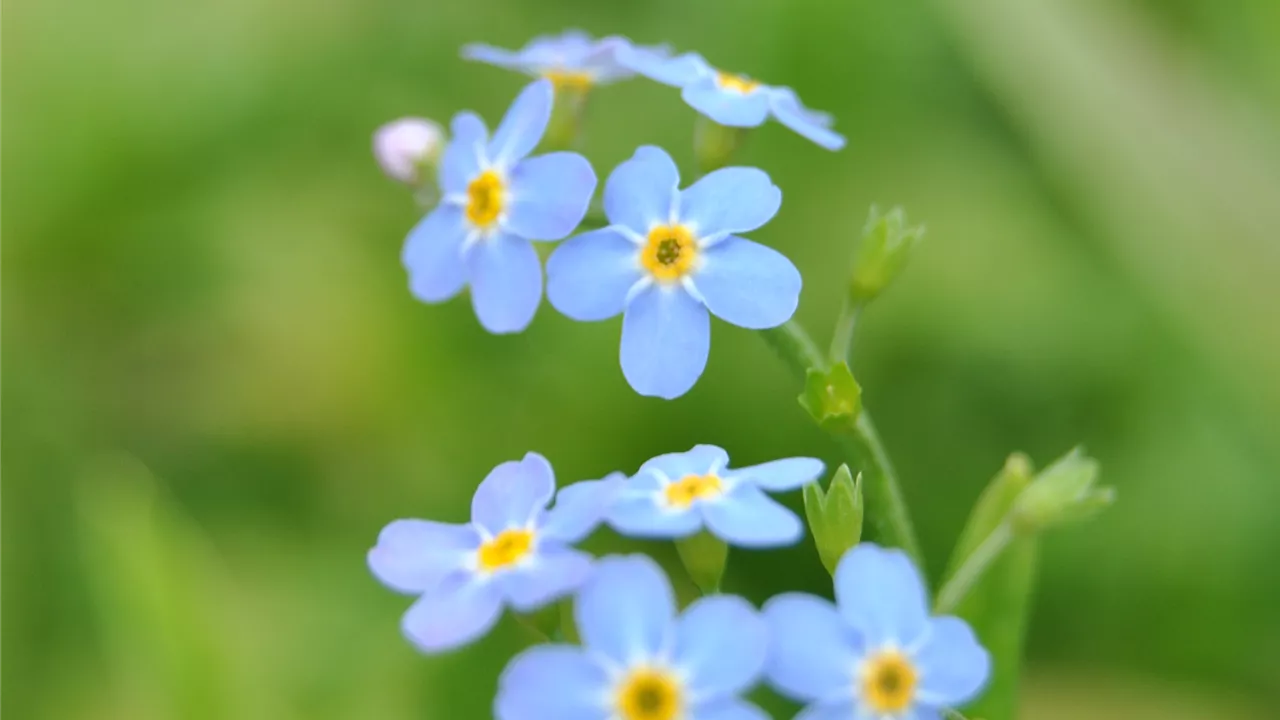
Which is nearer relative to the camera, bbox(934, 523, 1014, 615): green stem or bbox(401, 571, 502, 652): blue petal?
bbox(401, 571, 502, 652): blue petal

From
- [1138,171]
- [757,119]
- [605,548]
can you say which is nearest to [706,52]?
[1138,171]

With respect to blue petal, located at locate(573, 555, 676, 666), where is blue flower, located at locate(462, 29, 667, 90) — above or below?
above

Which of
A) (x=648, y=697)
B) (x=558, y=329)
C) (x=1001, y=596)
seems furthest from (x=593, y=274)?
(x=558, y=329)

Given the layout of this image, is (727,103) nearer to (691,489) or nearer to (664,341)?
(664,341)

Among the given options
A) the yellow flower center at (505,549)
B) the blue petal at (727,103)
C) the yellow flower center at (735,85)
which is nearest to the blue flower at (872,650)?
the yellow flower center at (505,549)

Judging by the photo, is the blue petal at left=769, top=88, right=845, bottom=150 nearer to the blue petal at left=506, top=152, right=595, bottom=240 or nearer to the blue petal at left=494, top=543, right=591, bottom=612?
the blue petal at left=506, top=152, right=595, bottom=240

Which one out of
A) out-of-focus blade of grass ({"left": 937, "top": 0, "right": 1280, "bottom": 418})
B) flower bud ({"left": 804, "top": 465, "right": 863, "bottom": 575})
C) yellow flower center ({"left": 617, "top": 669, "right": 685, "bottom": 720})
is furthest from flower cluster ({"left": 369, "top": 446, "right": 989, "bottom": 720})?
out-of-focus blade of grass ({"left": 937, "top": 0, "right": 1280, "bottom": 418})

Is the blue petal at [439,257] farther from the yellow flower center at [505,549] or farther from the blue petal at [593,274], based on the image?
the yellow flower center at [505,549]
